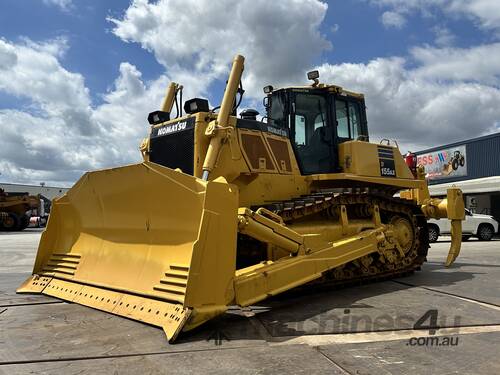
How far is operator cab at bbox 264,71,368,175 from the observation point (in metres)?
8.00

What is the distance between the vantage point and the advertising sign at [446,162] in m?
30.1

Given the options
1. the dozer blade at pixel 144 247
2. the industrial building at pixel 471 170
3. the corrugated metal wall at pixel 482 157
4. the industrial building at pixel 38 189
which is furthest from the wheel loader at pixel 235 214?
the industrial building at pixel 38 189

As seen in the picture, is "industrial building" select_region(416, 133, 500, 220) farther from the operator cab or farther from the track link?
the operator cab

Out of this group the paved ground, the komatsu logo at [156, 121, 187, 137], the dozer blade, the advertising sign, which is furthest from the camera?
the advertising sign

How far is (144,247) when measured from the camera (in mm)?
5797

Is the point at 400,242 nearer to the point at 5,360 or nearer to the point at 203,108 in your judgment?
the point at 203,108

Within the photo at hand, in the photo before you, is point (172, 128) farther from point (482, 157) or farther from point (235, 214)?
point (482, 157)

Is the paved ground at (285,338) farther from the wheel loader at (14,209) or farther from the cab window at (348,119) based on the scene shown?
the wheel loader at (14,209)

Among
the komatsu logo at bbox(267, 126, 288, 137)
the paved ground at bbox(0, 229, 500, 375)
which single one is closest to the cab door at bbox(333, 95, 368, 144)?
the komatsu logo at bbox(267, 126, 288, 137)

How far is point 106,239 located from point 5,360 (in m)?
2.59

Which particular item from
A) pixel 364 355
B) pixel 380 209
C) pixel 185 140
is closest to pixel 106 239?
pixel 185 140

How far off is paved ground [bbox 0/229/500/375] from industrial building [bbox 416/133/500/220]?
64.0 ft

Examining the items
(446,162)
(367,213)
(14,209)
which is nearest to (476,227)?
(446,162)

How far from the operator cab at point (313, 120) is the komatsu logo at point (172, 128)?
164 cm
